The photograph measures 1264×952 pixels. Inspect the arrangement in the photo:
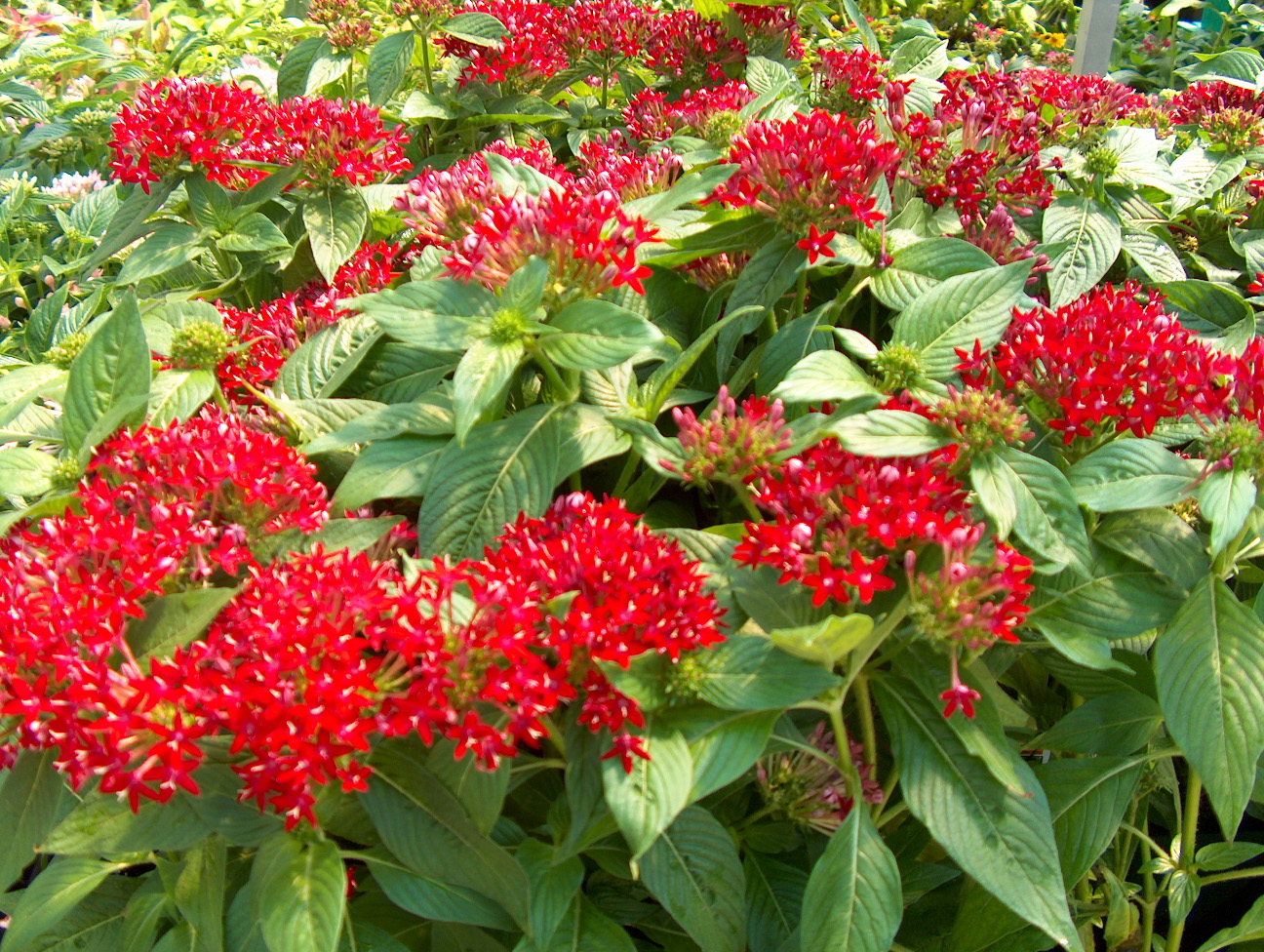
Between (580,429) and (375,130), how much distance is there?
80 cm

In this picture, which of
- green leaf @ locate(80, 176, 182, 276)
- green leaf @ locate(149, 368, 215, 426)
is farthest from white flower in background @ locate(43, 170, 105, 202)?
green leaf @ locate(149, 368, 215, 426)

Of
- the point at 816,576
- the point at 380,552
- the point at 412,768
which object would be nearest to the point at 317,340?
the point at 380,552

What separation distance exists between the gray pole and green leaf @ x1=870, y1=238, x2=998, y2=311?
5.40 ft

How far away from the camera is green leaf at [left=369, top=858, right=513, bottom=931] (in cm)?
98

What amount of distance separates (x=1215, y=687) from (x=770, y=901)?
534mm

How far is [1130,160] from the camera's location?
1.63m

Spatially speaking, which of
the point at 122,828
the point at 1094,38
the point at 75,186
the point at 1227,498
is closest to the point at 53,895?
the point at 122,828

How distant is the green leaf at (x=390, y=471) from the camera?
1080 mm

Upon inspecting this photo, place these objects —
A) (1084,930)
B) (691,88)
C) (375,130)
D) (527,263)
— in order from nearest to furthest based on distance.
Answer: (527,263) < (1084,930) < (375,130) < (691,88)

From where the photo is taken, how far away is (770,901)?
1123mm

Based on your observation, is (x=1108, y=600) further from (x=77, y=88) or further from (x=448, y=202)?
(x=77, y=88)

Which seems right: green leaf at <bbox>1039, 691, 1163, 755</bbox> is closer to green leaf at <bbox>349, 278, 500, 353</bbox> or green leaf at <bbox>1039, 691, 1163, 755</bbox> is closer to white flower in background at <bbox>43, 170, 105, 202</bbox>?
green leaf at <bbox>349, 278, 500, 353</bbox>

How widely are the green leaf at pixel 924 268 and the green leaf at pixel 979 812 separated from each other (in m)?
0.50

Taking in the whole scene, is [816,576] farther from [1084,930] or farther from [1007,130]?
[1007,130]
